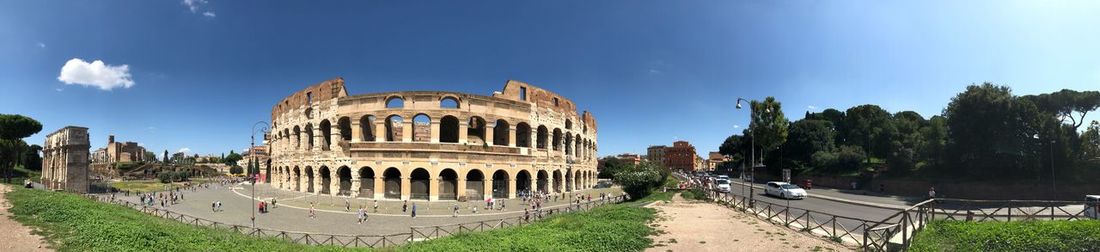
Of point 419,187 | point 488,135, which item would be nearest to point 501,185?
point 488,135

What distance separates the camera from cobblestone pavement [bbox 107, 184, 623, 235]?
23.7 m

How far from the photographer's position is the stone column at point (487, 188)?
121 ft

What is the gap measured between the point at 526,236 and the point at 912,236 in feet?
36.2

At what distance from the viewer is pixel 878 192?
3953cm

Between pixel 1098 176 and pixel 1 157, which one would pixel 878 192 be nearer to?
pixel 1098 176

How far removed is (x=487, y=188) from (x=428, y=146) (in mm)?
5678

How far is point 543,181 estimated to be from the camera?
140 ft

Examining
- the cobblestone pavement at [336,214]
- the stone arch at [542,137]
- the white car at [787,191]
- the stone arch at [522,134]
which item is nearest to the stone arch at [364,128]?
the cobblestone pavement at [336,214]

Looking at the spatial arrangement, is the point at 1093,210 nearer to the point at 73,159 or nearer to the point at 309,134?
the point at 309,134

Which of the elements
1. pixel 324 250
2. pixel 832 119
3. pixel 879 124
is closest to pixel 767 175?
pixel 879 124

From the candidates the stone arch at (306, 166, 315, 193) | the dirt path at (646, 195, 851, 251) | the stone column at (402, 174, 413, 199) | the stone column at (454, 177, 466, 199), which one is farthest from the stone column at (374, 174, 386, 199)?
the dirt path at (646, 195, 851, 251)

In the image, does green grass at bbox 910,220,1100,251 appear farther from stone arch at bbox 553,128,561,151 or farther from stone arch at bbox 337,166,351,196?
stone arch at bbox 337,166,351,196

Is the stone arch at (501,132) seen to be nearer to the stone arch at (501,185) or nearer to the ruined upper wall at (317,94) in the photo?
the stone arch at (501,185)

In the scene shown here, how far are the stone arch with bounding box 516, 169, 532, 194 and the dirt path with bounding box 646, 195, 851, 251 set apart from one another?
21.4 meters
